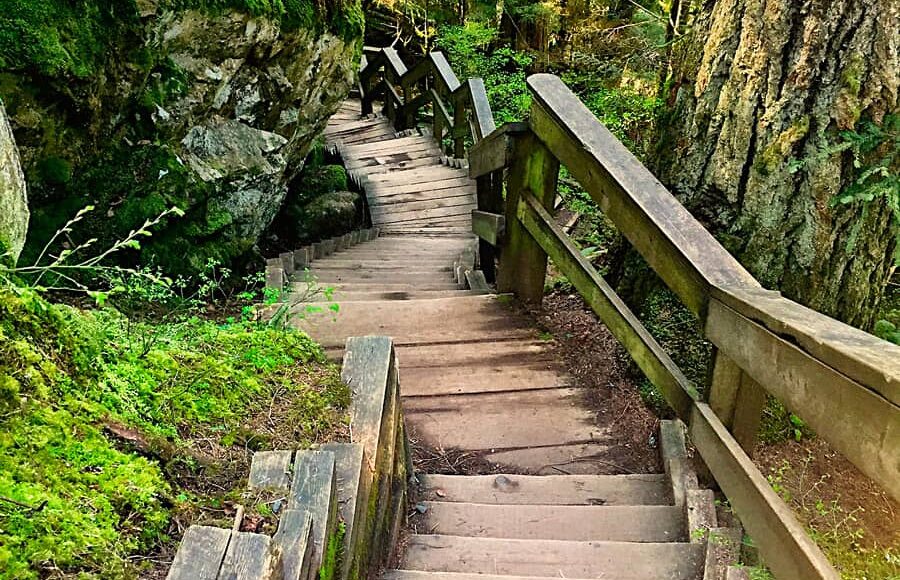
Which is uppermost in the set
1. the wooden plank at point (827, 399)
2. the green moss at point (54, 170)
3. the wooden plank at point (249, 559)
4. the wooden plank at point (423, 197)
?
the green moss at point (54, 170)

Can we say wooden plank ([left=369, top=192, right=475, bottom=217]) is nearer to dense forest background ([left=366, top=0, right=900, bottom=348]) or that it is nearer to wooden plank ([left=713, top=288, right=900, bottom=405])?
dense forest background ([left=366, top=0, right=900, bottom=348])

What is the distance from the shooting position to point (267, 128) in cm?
560

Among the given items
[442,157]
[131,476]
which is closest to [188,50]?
[131,476]

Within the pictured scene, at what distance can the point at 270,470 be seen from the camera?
1502 mm

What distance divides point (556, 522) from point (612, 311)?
90cm

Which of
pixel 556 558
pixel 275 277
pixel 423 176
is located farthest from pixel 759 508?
pixel 423 176

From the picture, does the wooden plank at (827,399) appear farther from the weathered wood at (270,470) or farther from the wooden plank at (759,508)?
the weathered wood at (270,470)

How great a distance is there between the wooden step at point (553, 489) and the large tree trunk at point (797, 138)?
940 millimetres

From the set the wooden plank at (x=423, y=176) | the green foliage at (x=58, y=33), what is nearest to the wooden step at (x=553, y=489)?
the green foliage at (x=58, y=33)

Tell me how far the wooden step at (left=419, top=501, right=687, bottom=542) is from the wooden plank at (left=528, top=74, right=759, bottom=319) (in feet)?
2.48

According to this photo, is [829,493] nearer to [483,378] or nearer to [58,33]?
[483,378]

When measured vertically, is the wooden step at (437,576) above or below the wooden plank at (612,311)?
below

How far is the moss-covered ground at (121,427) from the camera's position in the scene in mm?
1119

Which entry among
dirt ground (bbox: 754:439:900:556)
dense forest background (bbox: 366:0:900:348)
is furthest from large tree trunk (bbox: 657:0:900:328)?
dirt ground (bbox: 754:439:900:556)
